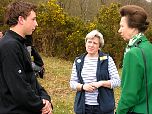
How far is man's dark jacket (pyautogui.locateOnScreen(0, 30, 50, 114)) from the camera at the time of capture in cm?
368

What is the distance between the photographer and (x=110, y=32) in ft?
69.5

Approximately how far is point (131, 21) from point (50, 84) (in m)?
8.65

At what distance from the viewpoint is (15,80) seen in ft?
12.1

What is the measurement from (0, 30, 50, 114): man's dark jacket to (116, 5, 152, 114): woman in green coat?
2.93ft

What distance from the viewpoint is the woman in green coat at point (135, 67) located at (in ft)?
12.5

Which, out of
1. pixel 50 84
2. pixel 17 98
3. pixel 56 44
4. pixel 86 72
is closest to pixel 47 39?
pixel 56 44

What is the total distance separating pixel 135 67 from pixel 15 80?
119 cm

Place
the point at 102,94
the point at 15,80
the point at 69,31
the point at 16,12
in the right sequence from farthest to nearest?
the point at 69,31 → the point at 102,94 → the point at 16,12 → the point at 15,80

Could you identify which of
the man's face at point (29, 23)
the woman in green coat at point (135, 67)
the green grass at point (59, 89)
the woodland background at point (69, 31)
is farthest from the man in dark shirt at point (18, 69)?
the woodland background at point (69, 31)

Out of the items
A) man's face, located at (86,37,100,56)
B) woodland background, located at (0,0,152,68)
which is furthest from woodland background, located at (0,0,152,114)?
man's face, located at (86,37,100,56)

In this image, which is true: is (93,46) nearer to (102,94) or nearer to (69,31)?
(102,94)

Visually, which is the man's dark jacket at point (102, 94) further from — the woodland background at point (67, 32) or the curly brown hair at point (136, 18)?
the woodland background at point (67, 32)

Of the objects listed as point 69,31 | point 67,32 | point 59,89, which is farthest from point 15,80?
point 69,31

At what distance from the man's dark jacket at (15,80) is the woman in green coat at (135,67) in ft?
2.93
